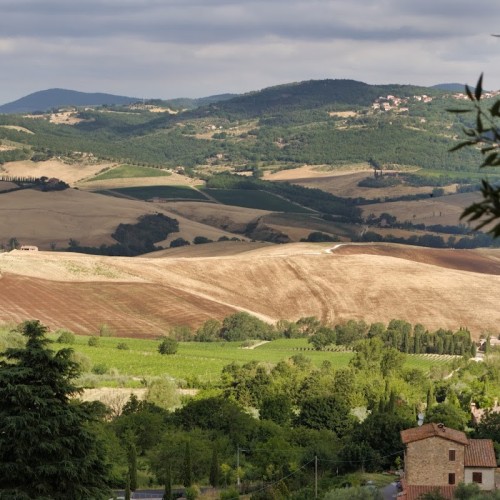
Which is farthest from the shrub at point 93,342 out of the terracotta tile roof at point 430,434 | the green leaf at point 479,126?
the green leaf at point 479,126

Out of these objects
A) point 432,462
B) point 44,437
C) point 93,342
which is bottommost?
point 93,342

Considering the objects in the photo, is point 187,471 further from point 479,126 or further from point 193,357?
point 479,126

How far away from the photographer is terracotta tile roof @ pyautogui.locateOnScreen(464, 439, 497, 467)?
2574 inches

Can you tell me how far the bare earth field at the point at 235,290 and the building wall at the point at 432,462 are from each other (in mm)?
84559

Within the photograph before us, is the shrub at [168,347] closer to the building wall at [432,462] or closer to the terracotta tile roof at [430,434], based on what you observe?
the terracotta tile roof at [430,434]

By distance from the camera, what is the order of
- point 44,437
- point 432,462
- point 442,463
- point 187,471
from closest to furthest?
point 44,437 → point 432,462 → point 442,463 → point 187,471

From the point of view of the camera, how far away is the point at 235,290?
181000mm

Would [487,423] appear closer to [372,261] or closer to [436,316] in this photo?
[436,316]

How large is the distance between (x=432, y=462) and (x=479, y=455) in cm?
236

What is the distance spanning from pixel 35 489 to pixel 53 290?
130 m

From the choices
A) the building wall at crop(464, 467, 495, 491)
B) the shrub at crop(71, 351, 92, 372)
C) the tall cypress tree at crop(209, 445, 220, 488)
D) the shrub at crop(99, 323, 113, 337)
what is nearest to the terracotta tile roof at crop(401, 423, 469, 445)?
the building wall at crop(464, 467, 495, 491)

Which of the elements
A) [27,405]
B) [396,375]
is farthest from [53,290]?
[27,405]

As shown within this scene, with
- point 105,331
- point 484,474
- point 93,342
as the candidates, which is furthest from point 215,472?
point 105,331

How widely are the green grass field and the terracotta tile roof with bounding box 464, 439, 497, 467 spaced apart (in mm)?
43420
